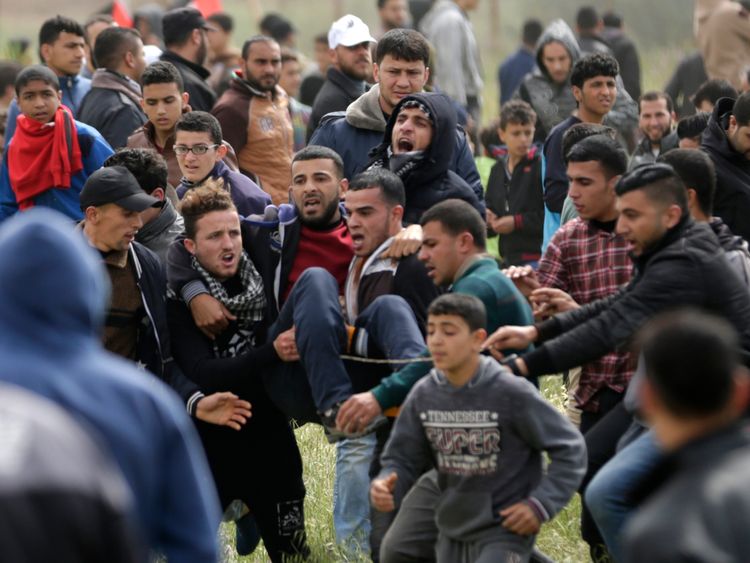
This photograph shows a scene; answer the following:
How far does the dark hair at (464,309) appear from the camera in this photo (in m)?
6.02

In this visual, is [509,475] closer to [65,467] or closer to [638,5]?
[65,467]

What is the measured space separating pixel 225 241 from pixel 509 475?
203cm

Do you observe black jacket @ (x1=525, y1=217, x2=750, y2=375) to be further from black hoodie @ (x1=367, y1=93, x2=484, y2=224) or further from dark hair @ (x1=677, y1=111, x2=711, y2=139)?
dark hair @ (x1=677, y1=111, x2=711, y2=139)

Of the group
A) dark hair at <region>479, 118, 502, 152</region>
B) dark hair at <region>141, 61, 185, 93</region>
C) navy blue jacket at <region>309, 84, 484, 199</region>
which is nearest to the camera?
navy blue jacket at <region>309, 84, 484, 199</region>

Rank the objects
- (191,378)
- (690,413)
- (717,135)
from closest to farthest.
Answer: (690,413) → (191,378) → (717,135)

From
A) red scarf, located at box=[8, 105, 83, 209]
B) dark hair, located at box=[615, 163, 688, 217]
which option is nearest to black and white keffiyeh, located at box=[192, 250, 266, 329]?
dark hair, located at box=[615, 163, 688, 217]

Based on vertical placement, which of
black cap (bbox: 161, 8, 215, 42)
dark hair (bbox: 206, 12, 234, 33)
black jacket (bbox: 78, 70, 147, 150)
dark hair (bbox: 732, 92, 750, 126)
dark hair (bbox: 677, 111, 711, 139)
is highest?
dark hair (bbox: 732, 92, 750, 126)

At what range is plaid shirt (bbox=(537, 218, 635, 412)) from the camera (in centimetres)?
703

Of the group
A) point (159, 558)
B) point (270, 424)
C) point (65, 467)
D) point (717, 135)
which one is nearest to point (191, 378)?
point (270, 424)

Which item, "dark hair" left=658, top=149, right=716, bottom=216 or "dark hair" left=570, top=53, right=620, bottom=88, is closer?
"dark hair" left=658, top=149, right=716, bottom=216

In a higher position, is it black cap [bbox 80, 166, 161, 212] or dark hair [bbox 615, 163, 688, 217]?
dark hair [bbox 615, 163, 688, 217]

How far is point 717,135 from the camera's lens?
27.5ft

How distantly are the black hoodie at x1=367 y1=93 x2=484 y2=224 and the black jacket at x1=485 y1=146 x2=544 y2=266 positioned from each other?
3.61 m

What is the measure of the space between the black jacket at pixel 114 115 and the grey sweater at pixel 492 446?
510 centimetres
